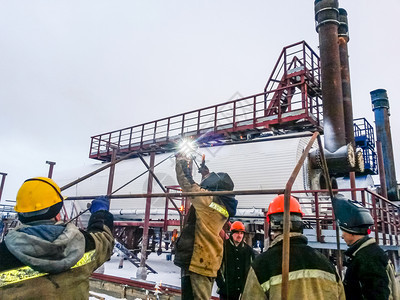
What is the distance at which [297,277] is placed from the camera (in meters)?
1.64

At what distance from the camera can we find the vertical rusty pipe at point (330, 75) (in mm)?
7516

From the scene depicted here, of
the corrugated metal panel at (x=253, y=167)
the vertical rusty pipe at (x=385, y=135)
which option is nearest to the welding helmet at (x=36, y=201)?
the corrugated metal panel at (x=253, y=167)

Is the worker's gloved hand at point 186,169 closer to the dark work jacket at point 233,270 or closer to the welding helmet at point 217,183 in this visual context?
the welding helmet at point 217,183

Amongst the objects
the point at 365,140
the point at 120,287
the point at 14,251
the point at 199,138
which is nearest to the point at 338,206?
the point at 14,251

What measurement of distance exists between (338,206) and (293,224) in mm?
895

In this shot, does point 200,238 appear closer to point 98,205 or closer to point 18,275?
point 98,205

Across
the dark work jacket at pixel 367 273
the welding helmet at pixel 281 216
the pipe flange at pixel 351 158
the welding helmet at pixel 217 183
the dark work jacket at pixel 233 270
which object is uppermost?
the pipe flange at pixel 351 158

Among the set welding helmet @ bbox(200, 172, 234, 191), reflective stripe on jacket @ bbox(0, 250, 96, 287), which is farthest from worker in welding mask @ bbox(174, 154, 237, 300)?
reflective stripe on jacket @ bbox(0, 250, 96, 287)

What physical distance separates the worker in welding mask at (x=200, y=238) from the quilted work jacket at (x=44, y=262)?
3.55 feet

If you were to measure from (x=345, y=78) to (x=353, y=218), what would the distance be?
850 cm

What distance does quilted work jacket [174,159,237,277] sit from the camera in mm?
2711

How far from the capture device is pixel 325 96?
25.9ft

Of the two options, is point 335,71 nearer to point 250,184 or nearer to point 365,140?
point 250,184

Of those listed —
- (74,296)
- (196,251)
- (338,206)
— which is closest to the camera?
(74,296)
